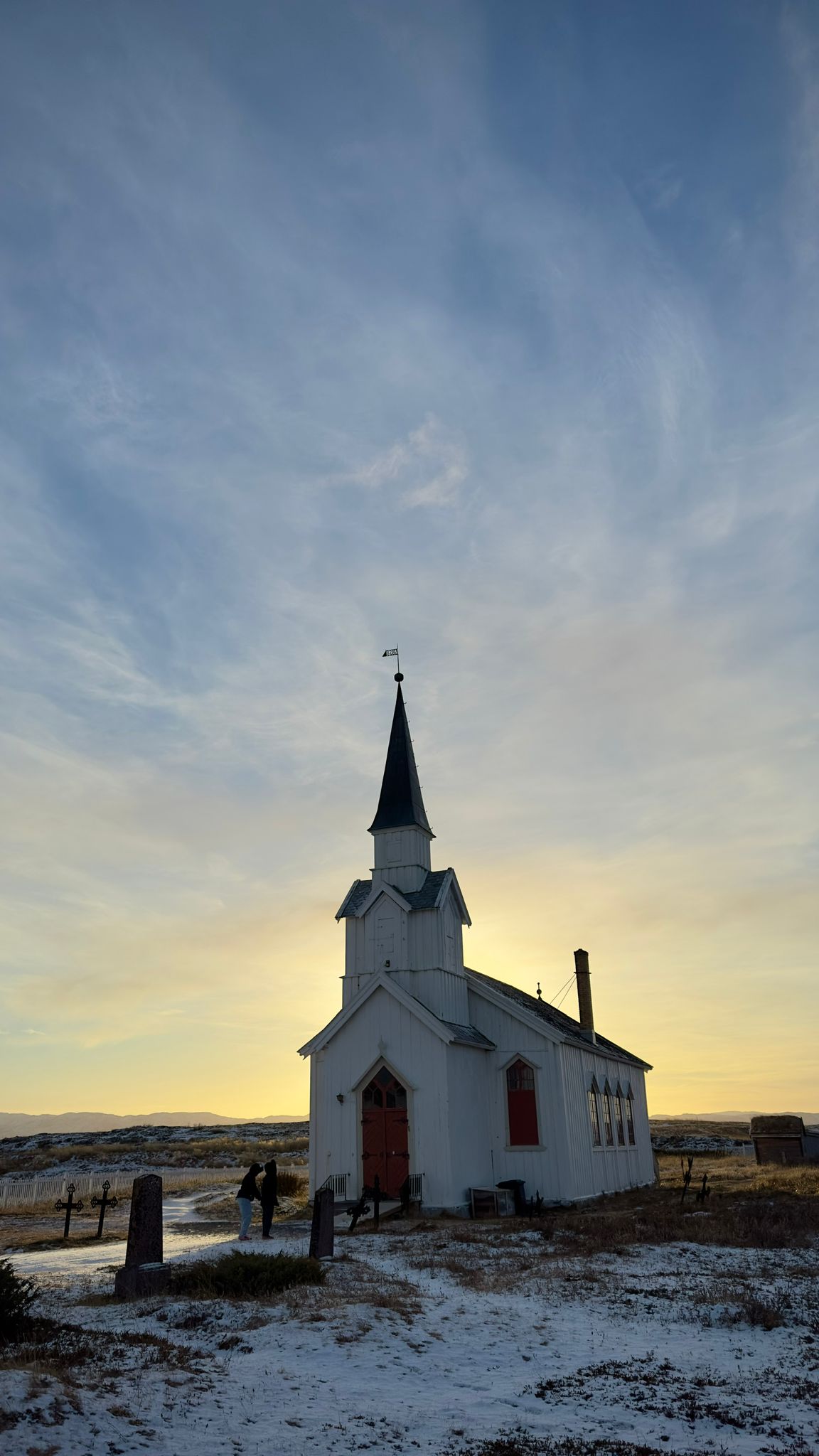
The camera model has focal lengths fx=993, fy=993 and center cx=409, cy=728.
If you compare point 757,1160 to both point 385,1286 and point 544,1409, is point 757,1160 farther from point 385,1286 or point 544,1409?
point 544,1409

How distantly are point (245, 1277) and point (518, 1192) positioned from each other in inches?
604

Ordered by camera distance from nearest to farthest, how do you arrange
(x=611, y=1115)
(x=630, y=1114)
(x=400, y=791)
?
(x=400, y=791), (x=611, y=1115), (x=630, y=1114)

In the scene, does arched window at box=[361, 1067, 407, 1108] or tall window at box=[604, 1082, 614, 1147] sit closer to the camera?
arched window at box=[361, 1067, 407, 1108]

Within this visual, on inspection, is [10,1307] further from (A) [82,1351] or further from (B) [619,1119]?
(B) [619,1119]

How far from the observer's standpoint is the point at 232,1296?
14.0 metres

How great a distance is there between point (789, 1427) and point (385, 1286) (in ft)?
23.8

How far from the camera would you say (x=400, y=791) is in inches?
1267

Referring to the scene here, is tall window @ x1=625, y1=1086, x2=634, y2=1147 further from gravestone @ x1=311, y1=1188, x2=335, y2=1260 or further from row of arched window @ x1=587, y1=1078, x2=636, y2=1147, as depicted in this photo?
gravestone @ x1=311, y1=1188, x2=335, y2=1260

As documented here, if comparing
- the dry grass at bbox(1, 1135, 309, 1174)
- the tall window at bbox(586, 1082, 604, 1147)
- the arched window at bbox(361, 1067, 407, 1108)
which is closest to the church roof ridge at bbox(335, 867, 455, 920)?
the arched window at bbox(361, 1067, 407, 1108)

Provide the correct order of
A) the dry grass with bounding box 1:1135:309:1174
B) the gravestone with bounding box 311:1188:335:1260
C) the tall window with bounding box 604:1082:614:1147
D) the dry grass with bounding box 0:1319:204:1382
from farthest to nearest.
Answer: the dry grass with bounding box 1:1135:309:1174, the tall window with bounding box 604:1082:614:1147, the gravestone with bounding box 311:1188:335:1260, the dry grass with bounding box 0:1319:204:1382

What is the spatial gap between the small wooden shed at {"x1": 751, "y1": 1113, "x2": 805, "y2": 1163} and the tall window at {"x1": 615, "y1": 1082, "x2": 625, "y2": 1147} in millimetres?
9092

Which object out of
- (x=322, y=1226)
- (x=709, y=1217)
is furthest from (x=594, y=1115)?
(x=322, y=1226)

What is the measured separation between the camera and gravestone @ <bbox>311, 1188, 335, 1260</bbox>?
17.0m

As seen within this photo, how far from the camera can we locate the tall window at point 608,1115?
3403cm
